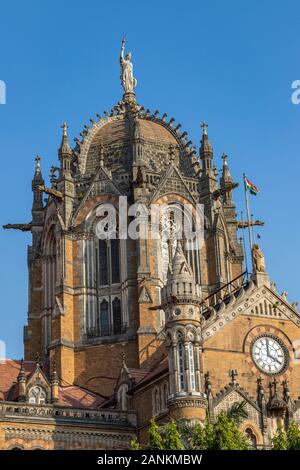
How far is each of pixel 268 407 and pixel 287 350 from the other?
12.9 ft

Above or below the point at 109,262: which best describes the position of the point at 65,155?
above

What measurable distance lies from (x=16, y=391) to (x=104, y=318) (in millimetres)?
11206

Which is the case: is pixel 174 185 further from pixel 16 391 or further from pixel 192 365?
pixel 192 365

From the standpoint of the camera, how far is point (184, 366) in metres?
59.7

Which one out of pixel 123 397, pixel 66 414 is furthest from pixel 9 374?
pixel 66 414

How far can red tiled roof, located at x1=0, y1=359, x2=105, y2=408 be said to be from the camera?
66250 millimetres

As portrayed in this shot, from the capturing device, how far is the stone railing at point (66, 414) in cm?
6050

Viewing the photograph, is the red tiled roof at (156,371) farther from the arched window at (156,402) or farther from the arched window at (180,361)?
the arched window at (180,361)

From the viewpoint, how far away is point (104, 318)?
74812 mm

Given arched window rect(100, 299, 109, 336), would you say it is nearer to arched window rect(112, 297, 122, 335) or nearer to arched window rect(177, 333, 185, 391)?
arched window rect(112, 297, 122, 335)
